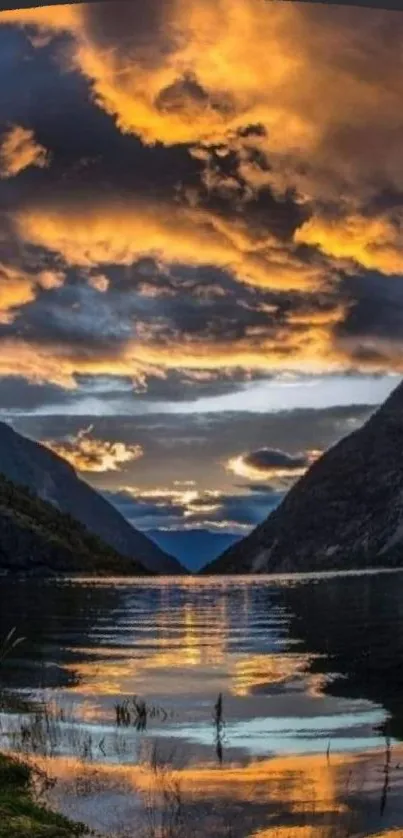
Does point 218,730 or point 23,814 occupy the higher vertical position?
point 23,814

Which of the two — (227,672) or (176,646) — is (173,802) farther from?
(176,646)

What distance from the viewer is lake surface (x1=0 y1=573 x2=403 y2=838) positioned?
11.1 metres

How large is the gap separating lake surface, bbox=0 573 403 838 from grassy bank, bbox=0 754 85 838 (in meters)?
0.42

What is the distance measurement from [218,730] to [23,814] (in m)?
8.49

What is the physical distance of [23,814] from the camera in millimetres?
9367

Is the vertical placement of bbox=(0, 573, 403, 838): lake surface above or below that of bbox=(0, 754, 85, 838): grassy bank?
below

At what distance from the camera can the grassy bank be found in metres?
8.41

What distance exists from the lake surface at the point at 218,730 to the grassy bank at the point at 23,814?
1.38 ft

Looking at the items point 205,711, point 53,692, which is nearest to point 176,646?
point 53,692

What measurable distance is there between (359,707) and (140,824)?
437 inches

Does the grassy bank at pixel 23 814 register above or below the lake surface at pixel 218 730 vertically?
above

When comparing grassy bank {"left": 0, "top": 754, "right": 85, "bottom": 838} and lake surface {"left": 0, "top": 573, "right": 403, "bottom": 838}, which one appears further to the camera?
lake surface {"left": 0, "top": 573, "right": 403, "bottom": 838}

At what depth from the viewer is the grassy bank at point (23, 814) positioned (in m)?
8.41

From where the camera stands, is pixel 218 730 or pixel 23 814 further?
pixel 218 730
